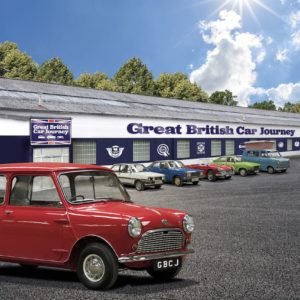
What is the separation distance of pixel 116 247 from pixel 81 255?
60cm

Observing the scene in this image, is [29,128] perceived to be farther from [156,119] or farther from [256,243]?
[256,243]

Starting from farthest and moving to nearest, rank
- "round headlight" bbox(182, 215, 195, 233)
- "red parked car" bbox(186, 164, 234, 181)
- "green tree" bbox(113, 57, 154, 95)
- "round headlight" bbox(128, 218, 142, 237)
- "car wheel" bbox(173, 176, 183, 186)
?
"green tree" bbox(113, 57, 154, 95), "red parked car" bbox(186, 164, 234, 181), "car wheel" bbox(173, 176, 183, 186), "round headlight" bbox(182, 215, 195, 233), "round headlight" bbox(128, 218, 142, 237)

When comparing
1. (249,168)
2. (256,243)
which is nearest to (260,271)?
(256,243)

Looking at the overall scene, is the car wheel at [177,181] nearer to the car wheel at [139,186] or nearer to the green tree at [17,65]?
the car wheel at [139,186]

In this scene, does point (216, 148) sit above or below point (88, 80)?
below

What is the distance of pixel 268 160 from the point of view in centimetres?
3634

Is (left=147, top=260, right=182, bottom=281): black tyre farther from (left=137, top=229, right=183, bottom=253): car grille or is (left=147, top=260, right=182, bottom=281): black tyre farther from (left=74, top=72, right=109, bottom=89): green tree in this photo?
(left=74, top=72, right=109, bottom=89): green tree

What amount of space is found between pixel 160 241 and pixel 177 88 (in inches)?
3322

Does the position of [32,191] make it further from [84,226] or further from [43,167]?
[84,226]

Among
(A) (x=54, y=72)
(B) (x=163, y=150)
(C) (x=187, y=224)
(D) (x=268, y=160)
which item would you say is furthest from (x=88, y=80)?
(C) (x=187, y=224)

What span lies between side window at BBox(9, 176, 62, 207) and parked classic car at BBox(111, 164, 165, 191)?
58.3 ft

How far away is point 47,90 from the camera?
39250 millimetres

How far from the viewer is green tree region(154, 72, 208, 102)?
298 feet

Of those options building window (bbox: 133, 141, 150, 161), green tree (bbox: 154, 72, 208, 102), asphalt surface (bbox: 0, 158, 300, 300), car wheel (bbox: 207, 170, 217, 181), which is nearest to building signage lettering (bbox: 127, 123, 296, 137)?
building window (bbox: 133, 141, 150, 161)
